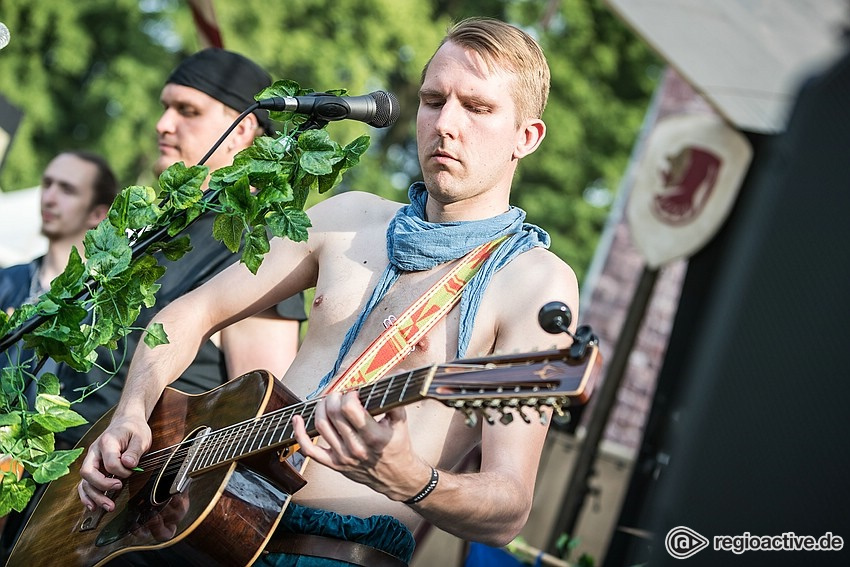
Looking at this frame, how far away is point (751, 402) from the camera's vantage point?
4.55ft

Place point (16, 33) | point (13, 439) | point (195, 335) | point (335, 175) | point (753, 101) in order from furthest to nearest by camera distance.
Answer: point (16, 33) → point (753, 101) → point (195, 335) → point (335, 175) → point (13, 439)

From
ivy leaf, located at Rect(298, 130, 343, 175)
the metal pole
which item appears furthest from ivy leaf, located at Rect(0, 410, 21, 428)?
the metal pole

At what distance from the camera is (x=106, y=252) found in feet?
7.72

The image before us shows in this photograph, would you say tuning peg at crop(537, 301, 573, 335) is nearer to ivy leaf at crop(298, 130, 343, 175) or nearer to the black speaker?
the black speaker

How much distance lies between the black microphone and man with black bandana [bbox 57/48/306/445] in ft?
3.32

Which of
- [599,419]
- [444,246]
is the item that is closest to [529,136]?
[444,246]

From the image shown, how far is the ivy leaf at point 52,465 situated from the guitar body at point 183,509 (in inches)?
8.5

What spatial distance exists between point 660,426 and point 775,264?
4258mm

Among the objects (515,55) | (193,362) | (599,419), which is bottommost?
(193,362)

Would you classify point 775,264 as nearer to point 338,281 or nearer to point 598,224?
point 338,281

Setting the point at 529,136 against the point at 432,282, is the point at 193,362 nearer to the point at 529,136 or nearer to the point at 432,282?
the point at 432,282

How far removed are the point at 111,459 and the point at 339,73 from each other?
47.7 feet

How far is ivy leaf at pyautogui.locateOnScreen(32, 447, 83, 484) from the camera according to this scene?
2.28 m

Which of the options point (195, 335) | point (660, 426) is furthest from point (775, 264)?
point (660, 426)
